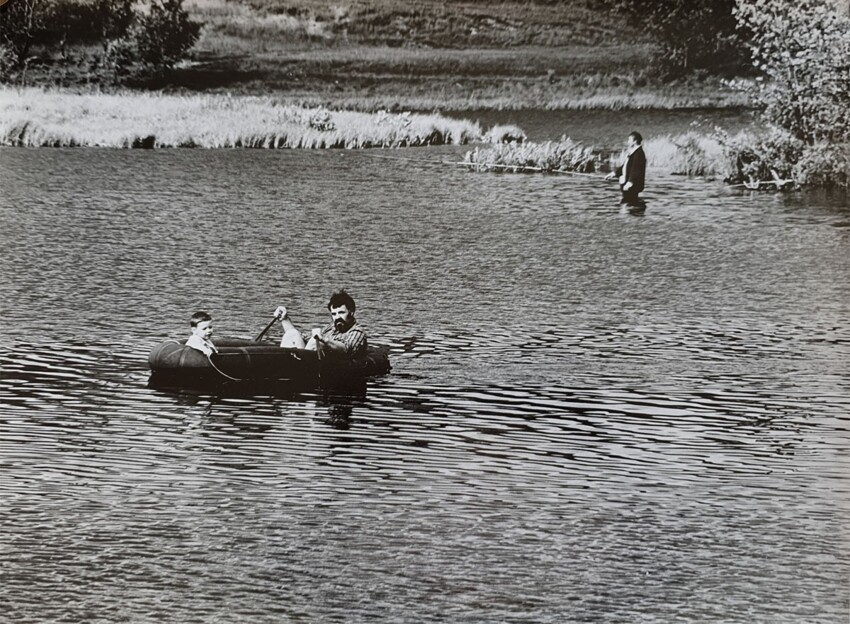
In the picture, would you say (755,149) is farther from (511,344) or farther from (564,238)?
(511,344)

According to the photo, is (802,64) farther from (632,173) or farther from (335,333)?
(335,333)

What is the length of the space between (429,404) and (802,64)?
2.13 metres

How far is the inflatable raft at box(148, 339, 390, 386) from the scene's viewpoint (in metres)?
5.43

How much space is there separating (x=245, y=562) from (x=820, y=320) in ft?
8.31

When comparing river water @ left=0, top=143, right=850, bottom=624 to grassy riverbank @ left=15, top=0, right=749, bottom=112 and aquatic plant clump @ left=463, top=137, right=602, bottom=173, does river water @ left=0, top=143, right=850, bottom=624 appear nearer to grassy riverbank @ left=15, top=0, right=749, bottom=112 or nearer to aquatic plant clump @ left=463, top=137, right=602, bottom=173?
aquatic plant clump @ left=463, top=137, right=602, bottom=173

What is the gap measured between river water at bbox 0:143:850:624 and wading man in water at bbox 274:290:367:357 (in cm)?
9

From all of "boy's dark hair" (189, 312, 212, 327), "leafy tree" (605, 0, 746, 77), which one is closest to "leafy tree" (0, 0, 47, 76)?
"boy's dark hair" (189, 312, 212, 327)

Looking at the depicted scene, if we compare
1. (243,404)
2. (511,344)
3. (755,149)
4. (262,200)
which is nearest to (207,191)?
(262,200)

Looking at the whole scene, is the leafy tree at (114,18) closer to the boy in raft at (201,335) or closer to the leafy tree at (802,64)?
the boy in raft at (201,335)

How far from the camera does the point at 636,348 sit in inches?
225

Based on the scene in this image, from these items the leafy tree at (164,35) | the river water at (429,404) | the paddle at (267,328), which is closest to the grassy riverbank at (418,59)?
the leafy tree at (164,35)

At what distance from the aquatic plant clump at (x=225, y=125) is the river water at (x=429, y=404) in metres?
0.08

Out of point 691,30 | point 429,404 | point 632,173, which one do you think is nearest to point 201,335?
point 429,404

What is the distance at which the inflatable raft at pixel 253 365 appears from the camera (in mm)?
5426
